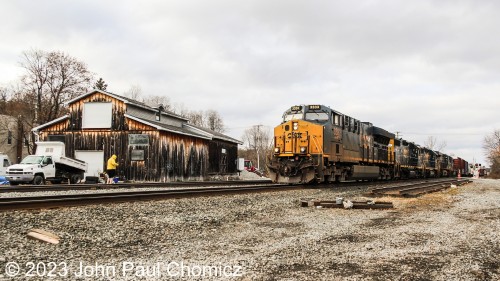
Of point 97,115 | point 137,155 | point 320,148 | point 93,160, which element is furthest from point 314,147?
point 97,115

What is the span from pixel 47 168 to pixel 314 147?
1496 centimetres

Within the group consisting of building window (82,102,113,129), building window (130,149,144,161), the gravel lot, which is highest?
building window (82,102,113,129)

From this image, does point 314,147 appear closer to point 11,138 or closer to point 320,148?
point 320,148

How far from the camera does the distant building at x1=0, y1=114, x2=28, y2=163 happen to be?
53241 mm

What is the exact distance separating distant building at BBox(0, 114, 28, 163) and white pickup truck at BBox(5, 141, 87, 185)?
32640 millimetres

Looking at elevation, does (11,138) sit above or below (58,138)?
above

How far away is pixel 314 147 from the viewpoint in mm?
17828

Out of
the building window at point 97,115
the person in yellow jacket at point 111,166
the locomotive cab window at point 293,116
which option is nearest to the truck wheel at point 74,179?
the person in yellow jacket at point 111,166

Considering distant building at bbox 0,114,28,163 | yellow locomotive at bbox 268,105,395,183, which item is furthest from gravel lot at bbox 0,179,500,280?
distant building at bbox 0,114,28,163

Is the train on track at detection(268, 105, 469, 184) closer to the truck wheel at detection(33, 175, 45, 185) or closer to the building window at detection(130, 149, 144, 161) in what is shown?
the truck wheel at detection(33, 175, 45, 185)

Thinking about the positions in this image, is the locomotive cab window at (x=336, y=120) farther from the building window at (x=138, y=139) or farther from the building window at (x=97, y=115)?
the building window at (x=97, y=115)

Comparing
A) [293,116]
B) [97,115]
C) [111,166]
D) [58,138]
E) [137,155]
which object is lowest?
[111,166]

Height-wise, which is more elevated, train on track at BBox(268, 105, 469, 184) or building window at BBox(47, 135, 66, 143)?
building window at BBox(47, 135, 66, 143)

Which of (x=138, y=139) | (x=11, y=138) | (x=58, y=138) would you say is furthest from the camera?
(x=11, y=138)
